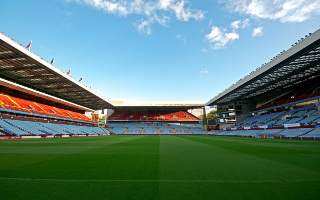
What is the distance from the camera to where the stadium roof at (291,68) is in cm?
2412

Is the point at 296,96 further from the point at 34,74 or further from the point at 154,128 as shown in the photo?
the point at 154,128

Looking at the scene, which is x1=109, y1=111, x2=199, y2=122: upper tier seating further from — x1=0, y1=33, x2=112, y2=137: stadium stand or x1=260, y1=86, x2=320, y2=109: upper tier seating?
x1=260, y1=86, x2=320, y2=109: upper tier seating

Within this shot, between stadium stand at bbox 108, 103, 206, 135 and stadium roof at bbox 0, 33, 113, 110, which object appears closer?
stadium roof at bbox 0, 33, 113, 110

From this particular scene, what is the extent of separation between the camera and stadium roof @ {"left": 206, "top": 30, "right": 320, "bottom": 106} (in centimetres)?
2412

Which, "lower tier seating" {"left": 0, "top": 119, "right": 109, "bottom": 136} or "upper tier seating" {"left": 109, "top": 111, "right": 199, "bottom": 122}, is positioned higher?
"upper tier seating" {"left": 109, "top": 111, "right": 199, "bottom": 122}

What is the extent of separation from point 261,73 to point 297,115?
10.8 m

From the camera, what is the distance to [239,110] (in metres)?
66.4

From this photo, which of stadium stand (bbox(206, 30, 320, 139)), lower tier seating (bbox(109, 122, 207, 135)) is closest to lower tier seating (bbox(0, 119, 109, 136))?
lower tier seating (bbox(109, 122, 207, 135))

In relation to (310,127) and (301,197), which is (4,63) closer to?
(301,197)

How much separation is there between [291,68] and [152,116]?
57.6 m

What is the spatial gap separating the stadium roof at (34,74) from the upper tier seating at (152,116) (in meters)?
29.1

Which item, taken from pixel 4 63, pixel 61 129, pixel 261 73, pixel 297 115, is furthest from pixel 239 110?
pixel 4 63

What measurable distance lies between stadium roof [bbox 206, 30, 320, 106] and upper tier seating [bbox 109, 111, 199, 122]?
37500 millimetres

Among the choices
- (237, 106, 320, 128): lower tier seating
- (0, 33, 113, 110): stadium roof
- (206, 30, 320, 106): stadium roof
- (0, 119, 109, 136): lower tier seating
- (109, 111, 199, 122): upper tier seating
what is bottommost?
(0, 119, 109, 136): lower tier seating
